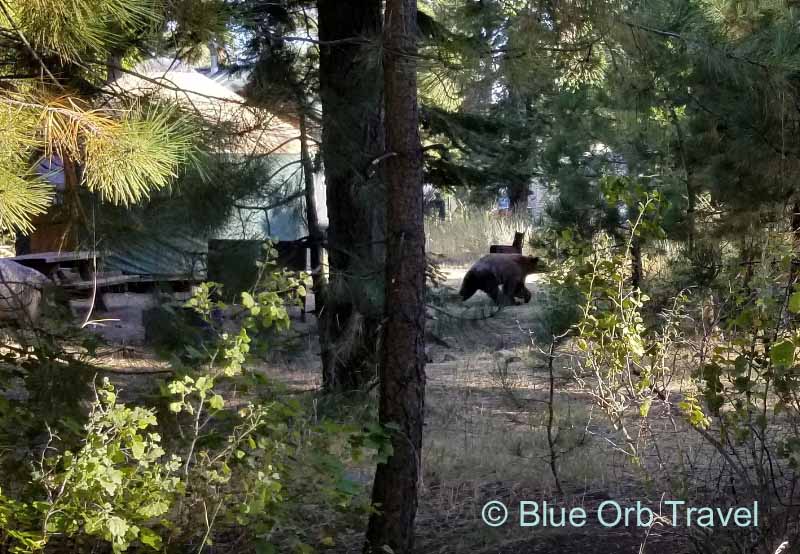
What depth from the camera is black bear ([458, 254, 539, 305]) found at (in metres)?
12.5

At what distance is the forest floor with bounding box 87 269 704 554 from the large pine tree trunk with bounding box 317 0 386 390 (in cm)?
46

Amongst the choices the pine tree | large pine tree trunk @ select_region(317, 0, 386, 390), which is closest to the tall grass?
large pine tree trunk @ select_region(317, 0, 386, 390)

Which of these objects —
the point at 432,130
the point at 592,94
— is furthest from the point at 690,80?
the point at 592,94

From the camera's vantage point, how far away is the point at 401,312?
4.04m

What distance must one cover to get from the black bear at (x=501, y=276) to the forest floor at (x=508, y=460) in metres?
2.86

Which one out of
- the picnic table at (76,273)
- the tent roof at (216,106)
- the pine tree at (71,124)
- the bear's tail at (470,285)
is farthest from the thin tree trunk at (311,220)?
the bear's tail at (470,285)

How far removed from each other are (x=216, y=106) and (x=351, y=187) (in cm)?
190

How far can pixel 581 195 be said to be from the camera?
10.2 m

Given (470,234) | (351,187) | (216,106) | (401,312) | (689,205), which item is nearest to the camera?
(401,312)

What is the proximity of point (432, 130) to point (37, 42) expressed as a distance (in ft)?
14.8
